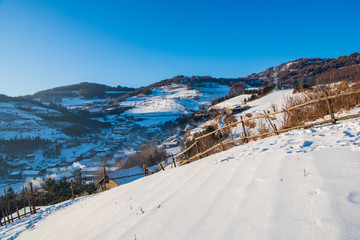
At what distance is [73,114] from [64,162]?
50.2 metres

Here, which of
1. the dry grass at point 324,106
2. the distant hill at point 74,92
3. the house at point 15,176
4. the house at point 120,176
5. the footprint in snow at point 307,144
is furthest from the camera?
the distant hill at point 74,92

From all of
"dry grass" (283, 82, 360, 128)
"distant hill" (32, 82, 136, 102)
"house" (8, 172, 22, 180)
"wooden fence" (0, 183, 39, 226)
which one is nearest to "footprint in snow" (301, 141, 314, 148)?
"dry grass" (283, 82, 360, 128)

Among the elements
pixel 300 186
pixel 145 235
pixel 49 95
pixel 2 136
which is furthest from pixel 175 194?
pixel 49 95

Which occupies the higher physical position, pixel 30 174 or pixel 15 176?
pixel 15 176

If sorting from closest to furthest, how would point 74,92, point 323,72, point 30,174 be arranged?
point 30,174, point 323,72, point 74,92

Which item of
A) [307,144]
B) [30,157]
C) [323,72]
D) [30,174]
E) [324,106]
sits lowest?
[30,174]

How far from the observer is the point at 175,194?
281 centimetres

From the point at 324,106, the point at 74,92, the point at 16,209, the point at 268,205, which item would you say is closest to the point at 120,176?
the point at 16,209

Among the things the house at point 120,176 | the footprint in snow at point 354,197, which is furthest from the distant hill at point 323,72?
the house at point 120,176

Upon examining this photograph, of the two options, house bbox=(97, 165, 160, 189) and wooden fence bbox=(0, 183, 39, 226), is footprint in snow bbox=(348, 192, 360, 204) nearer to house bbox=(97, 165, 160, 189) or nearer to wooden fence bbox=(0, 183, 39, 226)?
wooden fence bbox=(0, 183, 39, 226)

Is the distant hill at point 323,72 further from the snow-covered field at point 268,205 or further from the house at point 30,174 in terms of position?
the house at point 30,174

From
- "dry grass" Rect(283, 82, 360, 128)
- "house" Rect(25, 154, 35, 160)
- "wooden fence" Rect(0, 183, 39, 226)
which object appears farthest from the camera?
"house" Rect(25, 154, 35, 160)

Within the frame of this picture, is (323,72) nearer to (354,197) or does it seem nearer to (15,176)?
(354,197)

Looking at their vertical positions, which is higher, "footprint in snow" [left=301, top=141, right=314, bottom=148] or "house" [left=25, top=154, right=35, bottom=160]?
"footprint in snow" [left=301, top=141, right=314, bottom=148]
